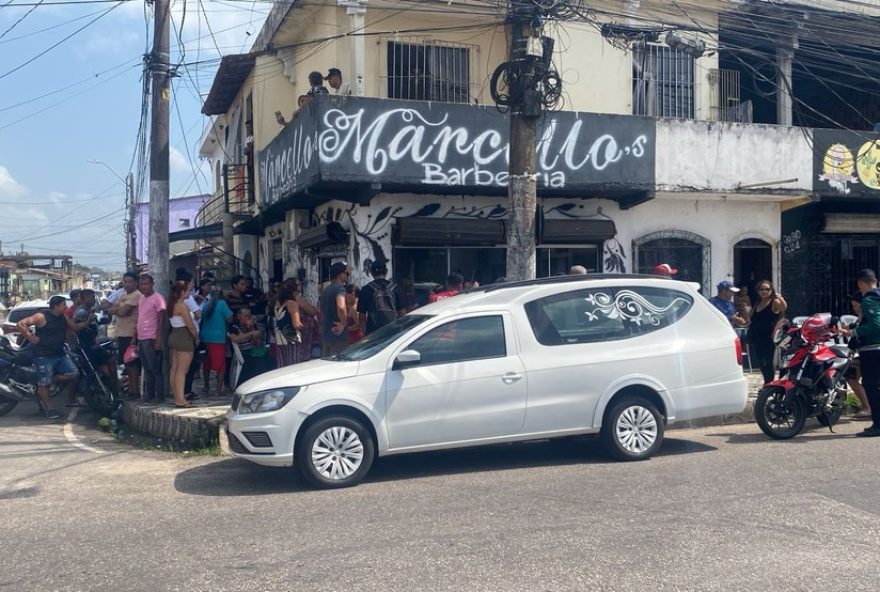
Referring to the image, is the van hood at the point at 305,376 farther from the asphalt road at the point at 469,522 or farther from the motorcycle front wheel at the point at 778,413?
the motorcycle front wheel at the point at 778,413

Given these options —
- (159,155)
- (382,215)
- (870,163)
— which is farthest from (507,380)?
(870,163)

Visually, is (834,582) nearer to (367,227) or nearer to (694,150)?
(367,227)

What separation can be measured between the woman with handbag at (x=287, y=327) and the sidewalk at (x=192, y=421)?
1.00 metres

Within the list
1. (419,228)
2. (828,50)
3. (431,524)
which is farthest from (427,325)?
(828,50)

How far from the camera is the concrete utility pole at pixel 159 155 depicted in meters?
11.6

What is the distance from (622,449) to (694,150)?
25.9 feet

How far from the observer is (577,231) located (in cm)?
1362

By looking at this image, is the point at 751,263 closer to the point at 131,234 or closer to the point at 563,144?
the point at 563,144

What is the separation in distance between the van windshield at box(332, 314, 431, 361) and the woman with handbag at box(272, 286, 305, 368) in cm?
266

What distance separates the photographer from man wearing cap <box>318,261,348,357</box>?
10.2 m

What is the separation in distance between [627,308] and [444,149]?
5047 mm

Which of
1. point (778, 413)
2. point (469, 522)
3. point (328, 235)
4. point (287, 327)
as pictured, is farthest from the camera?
point (328, 235)

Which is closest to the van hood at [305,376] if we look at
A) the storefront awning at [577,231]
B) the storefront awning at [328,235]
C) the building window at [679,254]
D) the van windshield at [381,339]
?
the van windshield at [381,339]

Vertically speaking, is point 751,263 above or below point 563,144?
below
